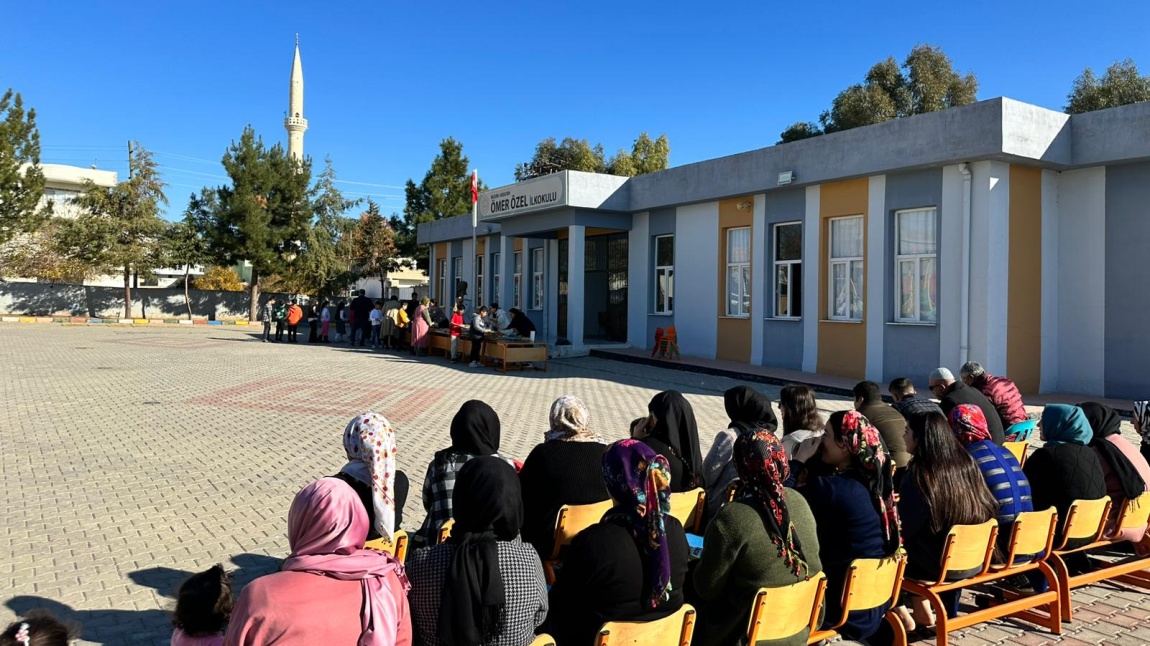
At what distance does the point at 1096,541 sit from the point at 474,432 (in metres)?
3.76

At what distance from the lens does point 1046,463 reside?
4734 millimetres

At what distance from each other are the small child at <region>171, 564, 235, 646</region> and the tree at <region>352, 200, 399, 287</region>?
48026mm

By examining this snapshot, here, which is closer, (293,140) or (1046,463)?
(1046,463)

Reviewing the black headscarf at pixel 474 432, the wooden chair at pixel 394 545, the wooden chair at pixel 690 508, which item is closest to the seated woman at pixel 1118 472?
the wooden chair at pixel 690 508

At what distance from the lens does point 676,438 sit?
4742 mm

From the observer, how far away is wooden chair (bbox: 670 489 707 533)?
4.42 m

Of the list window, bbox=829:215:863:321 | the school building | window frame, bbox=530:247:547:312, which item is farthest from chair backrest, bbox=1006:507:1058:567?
window frame, bbox=530:247:547:312

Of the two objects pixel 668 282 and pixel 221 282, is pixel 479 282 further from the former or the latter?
pixel 221 282

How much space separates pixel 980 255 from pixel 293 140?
51.2 meters

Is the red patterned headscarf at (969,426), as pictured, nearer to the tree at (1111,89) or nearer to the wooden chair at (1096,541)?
the wooden chair at (1096,541)

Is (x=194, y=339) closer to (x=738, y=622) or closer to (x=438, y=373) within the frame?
(x=438, y=373)

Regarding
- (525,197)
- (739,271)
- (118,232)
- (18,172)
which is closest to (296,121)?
(118,232)

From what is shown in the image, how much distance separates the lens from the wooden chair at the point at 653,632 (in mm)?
2879

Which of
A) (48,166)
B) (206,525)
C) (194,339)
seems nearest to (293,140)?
(48,166)
